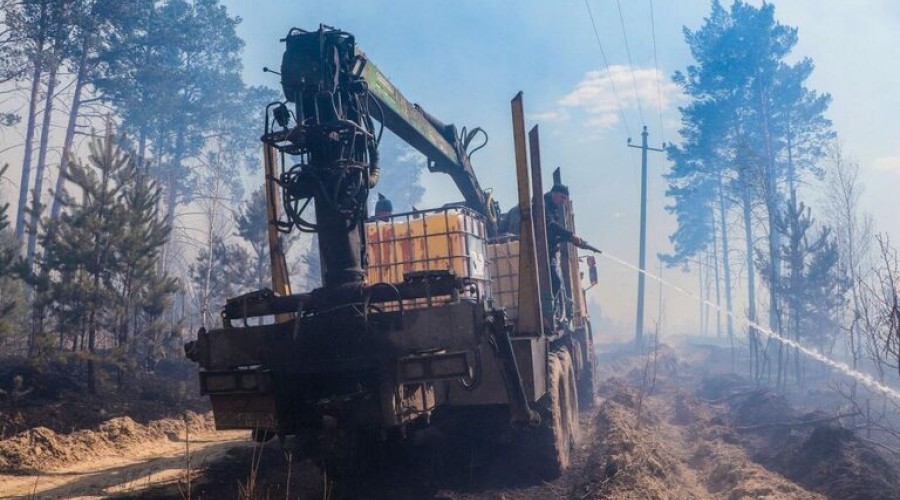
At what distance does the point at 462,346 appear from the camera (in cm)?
467

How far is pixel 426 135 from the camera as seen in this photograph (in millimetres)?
8102

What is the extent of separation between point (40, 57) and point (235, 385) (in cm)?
2396

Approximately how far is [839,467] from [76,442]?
1135 cm

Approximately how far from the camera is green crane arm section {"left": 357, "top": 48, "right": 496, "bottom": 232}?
6484mm

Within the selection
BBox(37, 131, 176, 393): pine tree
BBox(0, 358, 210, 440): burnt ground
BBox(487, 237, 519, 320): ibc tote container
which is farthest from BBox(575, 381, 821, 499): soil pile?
BBox(37, 131, 176, 393): pine tree

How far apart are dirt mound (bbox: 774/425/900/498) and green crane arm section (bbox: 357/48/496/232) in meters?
5.40

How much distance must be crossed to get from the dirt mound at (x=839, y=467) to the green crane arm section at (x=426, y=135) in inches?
213

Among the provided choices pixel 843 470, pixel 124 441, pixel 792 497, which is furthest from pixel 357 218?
pixel 124 441

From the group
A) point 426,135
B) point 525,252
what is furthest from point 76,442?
point 525,252

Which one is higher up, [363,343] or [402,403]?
[363,343]

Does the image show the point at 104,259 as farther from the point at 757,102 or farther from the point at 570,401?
the point at 757,102

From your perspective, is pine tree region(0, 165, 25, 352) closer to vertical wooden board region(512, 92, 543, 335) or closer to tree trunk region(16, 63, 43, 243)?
tree trunk region(16, 63, 43, 243)

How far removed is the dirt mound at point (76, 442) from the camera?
9102 millimetres

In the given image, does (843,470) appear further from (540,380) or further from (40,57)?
(40,57)
